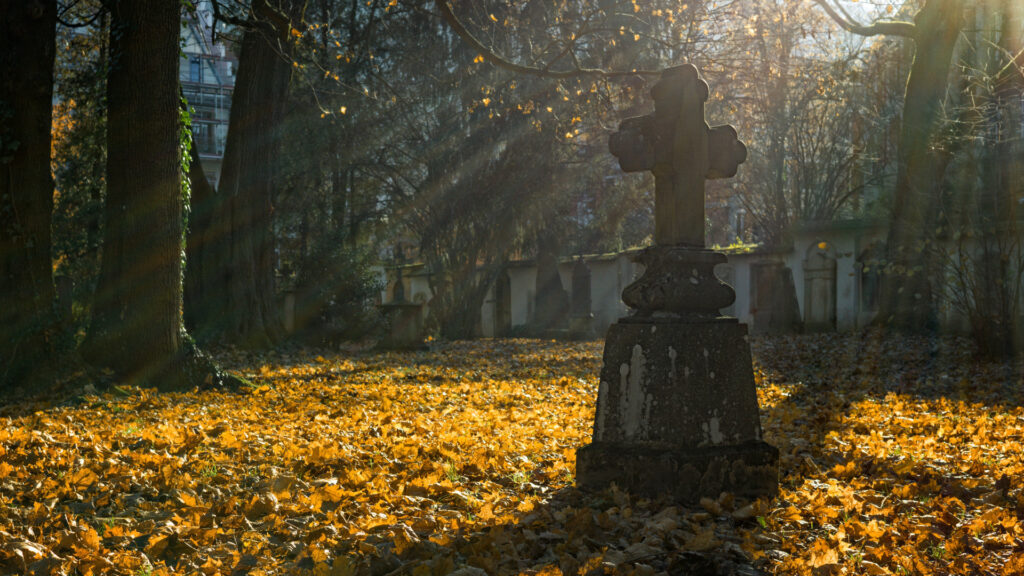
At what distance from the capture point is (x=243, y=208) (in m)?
13.9

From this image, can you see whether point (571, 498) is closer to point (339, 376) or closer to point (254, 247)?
point (339, 376)

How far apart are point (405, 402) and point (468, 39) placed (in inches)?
152

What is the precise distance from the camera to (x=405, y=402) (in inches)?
321

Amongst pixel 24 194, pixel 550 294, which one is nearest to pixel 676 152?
pixel 24 194

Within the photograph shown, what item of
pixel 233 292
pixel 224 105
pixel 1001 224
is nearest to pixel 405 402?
pixel 233 292

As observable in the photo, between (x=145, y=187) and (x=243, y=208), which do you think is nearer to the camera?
(x=145, y=187)

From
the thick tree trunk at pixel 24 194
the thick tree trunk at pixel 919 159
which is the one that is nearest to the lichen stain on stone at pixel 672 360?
the thick tree trunk at pixel 24 194

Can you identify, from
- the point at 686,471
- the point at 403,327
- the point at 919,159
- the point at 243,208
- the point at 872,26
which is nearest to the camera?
the point at 686,471

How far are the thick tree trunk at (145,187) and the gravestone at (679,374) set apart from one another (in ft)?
17.5

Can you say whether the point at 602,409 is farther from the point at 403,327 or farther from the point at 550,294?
the point at 550,294

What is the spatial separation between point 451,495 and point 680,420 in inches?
48.0

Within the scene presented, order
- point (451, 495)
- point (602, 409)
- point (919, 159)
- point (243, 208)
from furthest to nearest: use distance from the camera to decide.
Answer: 1. point (243, 208)
2. point (919, 159)
3. point (602, 409)
4. point (451, 495)

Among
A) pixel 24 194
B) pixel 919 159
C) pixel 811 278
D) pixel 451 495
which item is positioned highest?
pixel 919 159

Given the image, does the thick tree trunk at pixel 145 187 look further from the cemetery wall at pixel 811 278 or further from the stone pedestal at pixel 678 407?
the cemetery wall at pixel 811 278
